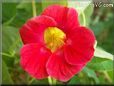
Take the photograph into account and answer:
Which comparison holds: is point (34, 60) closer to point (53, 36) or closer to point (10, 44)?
point (53, 36)

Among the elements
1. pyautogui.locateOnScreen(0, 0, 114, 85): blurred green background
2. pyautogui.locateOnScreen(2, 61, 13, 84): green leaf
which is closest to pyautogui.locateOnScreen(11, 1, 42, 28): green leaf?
pyautogui.locateOnScreen(0, 0, 114, 85): blurred green background

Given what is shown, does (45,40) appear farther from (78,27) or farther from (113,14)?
(113,14)

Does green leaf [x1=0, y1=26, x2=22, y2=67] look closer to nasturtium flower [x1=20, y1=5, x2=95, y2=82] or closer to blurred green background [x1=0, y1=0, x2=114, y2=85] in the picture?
blurred green background [x1=0, y1=0, x2=114, y2=85]

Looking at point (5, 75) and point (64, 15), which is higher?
point (64, 15)

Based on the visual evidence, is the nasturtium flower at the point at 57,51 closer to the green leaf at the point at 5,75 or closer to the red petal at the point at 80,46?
the red petal at the point at 80,46

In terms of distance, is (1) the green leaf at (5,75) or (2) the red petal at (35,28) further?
(1) the green leaf at (5,75)

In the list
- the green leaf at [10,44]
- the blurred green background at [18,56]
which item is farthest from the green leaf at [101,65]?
the green leaf at [10,44]

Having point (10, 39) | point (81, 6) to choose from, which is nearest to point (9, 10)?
point (10, 39)

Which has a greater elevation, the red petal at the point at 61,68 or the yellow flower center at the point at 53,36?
the yellow flower center at the point at 53,36
